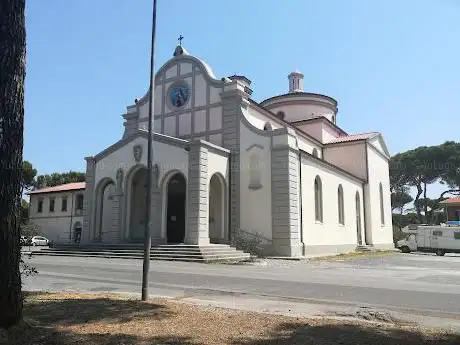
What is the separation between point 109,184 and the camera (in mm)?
31000

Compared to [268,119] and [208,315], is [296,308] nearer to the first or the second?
[208,315]

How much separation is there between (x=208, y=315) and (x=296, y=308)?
2253 mm

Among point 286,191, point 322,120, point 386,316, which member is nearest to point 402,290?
point 386,316

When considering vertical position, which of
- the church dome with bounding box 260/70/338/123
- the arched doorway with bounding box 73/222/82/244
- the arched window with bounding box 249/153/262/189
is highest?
the church dome with bounding box 260/70/338/123

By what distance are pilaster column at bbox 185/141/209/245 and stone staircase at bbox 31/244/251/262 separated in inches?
30.6

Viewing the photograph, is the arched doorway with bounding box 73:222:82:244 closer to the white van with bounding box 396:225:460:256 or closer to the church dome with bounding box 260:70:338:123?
the church dome with bounding box 260:70:338:123

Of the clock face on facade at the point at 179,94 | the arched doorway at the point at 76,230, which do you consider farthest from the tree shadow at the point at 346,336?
the arched doorway at the point at 76,230

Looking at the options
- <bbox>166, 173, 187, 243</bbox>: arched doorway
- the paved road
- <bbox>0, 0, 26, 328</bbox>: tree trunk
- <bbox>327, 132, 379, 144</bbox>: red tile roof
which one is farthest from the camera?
<bbox>327, 132, 379, 144</bbox>: red tile roof

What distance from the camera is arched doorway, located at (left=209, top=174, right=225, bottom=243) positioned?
27.6 metres

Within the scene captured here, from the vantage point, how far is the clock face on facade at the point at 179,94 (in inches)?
1257

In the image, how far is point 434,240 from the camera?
3750 cm

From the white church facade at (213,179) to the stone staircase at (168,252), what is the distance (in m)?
1.05

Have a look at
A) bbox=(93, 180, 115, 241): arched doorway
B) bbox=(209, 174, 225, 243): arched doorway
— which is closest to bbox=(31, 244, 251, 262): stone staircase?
bbox=(93, 180, 115, 241): arched doorway

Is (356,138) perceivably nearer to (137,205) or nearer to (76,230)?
(137,205)
